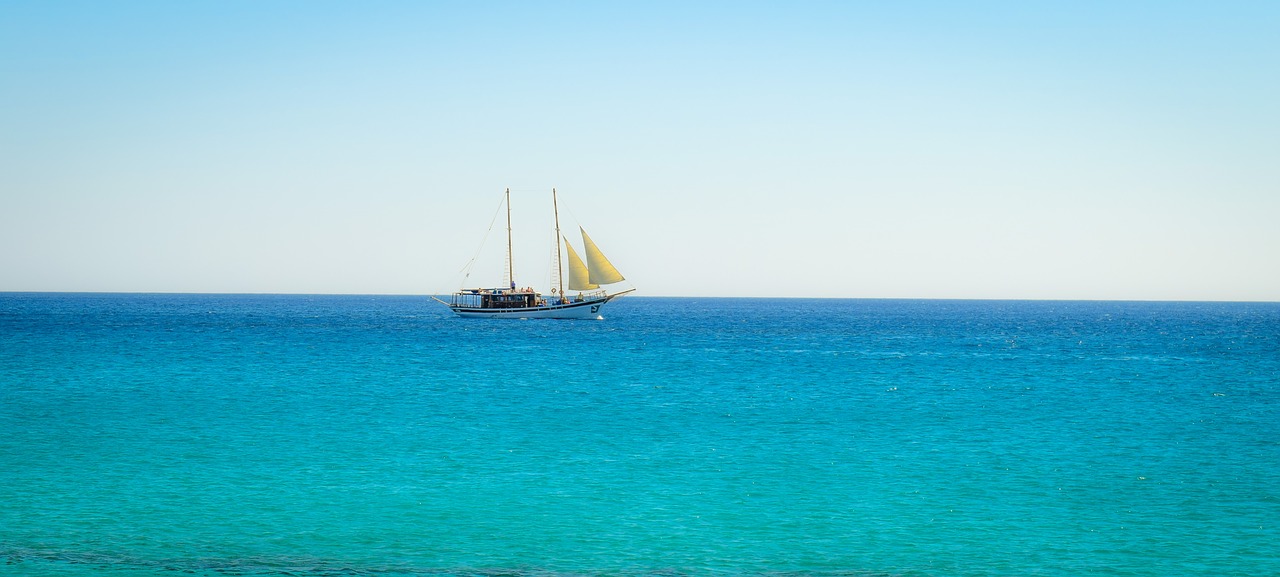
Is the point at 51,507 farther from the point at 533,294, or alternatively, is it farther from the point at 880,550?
the point at 533,294

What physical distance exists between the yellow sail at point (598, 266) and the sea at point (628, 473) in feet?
195

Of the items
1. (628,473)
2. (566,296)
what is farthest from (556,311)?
(628,473)

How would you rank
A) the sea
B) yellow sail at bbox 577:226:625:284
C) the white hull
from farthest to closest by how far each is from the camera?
the white hull, yellow sail at bbox 577:226:625:284, the sea

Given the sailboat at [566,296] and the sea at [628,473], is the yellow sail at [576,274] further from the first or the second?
the sea at [628,473]

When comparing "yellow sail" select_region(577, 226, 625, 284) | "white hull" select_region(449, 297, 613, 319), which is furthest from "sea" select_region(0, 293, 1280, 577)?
"white hull" select_region(449, 297, 613, 319)

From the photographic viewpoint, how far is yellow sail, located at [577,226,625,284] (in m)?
112

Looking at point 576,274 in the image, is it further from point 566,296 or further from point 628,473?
point 628,473

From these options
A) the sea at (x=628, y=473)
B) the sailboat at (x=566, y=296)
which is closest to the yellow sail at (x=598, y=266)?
Answer: the sailboat at (x=566, y=296)

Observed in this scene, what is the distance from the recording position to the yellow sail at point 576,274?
11400 cm

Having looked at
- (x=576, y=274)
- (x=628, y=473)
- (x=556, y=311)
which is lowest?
(x=628, y=473)

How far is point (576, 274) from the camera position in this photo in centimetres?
11538

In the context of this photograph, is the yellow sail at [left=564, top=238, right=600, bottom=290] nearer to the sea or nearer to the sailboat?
the sailboat

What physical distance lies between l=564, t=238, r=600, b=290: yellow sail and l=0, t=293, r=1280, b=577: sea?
6128 cm

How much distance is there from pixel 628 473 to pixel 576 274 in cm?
9103
